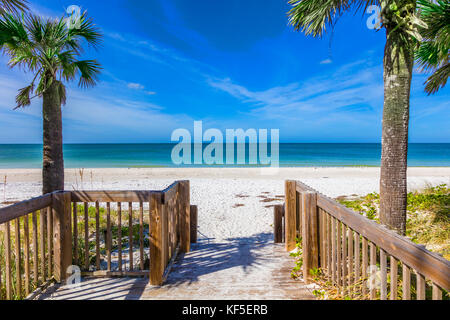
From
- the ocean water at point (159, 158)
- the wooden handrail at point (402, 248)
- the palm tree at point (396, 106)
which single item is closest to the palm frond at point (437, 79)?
the palm tree at point (396, 106)

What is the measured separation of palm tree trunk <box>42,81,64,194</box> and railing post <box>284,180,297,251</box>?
154 inches

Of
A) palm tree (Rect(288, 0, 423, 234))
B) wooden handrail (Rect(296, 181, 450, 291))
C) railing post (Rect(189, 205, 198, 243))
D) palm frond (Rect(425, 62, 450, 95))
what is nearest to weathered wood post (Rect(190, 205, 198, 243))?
railing post (Rect(189, 205, 198, 243))

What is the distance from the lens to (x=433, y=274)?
1404mm

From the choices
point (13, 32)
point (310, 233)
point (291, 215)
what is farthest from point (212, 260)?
point (13, 32)

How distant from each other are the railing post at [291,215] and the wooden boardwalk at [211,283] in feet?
0.94

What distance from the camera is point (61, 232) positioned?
329 centimetres

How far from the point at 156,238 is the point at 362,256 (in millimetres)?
2285

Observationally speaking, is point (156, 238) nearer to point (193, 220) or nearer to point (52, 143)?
point (193, 220)

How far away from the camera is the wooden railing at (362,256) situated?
59.2 inches

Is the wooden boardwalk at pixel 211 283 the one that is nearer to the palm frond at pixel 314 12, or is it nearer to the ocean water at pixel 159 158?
the palm frond at pixel 314 12
